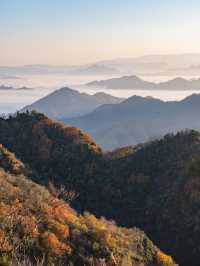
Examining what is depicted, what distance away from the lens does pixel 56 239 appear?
136ft

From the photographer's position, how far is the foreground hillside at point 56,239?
1505 inches

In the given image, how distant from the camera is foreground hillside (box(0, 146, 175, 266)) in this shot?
3822 centimetres

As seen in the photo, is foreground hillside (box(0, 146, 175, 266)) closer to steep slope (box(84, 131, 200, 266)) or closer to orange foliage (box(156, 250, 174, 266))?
orange foliage (box(156, 250, 174, 266))

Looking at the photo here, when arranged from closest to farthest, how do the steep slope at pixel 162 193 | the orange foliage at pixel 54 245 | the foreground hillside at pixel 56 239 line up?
the foreground hillside at pixel 56 239 → the orange foliage at pixel 54 245 → the steep slope at pixel 162 193

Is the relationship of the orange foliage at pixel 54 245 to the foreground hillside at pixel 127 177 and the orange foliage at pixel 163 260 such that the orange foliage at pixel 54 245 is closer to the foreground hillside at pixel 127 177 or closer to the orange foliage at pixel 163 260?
the orange foliage at pixel 163 260

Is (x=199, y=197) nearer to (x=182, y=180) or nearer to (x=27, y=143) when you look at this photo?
(x=182, y=180)

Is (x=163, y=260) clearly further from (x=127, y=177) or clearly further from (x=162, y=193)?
(x=127, y=177)

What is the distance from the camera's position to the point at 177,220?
76.3m

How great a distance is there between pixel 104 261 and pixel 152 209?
4174cm

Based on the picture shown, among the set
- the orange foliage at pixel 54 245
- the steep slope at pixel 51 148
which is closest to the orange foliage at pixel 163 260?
the orange foliage at pixel 54 245

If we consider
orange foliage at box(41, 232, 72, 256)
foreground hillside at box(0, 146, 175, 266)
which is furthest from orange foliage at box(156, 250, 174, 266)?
orange foliage at box(41, 232, 72, 256)

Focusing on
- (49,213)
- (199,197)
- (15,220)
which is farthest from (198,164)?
(15,220)

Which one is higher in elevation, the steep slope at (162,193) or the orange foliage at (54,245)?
the orange foliage at (54,245)

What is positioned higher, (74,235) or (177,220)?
(74,235)
